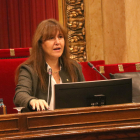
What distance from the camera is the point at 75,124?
39.5 inches

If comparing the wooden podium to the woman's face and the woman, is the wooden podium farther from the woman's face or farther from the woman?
the woman's face

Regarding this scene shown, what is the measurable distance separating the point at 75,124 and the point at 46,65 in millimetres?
927

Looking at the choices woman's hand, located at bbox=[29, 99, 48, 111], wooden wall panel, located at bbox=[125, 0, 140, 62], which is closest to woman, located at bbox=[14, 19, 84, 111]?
woman's hand, located at bbox=[29, 99, 48, 111]

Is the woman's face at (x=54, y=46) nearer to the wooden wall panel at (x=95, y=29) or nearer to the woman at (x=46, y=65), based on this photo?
the woman at (x=46, y=65)

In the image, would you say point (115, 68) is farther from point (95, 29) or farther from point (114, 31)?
point (95, 29)

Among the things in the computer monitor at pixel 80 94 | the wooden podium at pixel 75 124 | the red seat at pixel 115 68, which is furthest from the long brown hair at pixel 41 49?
the wooden podium at pixel 75 124

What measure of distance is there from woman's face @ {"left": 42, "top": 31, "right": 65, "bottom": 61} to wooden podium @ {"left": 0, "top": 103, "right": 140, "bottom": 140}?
2.78 ft

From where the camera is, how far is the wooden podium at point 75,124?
0.96 metres

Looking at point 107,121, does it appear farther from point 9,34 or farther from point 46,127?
point 9,34

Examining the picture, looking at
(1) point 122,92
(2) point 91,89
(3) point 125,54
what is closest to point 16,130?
(2) point 91,89

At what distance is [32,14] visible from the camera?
3.40 metres

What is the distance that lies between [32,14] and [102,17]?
2.97ft

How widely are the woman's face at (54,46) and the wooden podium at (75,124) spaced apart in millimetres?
848

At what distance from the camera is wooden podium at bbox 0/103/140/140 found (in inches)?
37.9
